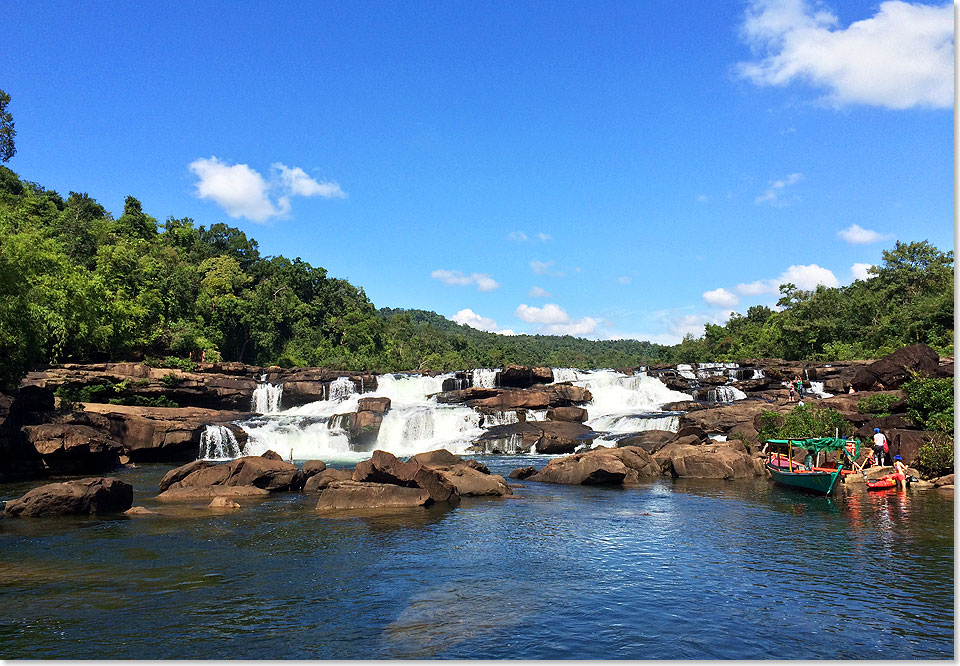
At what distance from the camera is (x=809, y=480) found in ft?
77.6

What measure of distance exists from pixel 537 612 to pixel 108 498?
16330 millimetres

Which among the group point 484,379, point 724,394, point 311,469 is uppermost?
point 484,379

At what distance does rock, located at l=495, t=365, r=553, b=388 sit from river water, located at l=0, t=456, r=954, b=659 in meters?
31.2

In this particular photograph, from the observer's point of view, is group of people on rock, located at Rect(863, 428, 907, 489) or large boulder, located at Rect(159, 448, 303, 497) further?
group of people on rock, located at Rect(863, 428, 907, 489)

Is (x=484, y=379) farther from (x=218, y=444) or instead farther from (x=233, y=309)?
(x=233, y=309)

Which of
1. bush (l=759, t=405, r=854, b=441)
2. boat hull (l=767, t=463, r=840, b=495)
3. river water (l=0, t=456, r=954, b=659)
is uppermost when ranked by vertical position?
bush (l=759, t=405, r=854, b=441)

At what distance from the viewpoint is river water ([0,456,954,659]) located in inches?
388

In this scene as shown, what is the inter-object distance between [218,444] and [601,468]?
24027mm

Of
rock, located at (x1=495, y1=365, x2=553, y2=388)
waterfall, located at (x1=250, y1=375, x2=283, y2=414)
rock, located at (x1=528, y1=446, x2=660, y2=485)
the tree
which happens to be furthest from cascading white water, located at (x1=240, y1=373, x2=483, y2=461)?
the tree

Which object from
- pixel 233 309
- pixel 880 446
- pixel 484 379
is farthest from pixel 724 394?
pixel 233 309

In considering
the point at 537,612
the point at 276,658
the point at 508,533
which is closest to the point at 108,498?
the point at 508,533

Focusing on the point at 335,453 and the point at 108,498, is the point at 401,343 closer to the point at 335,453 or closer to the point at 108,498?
the point at 335,453

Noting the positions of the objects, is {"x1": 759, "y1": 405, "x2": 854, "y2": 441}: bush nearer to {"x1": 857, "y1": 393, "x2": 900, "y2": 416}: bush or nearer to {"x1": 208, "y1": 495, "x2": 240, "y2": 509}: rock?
{"x1": 857, "y1": 393, "x2": 900, "y2": 416}: bush

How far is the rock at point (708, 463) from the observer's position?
28.3 meters
